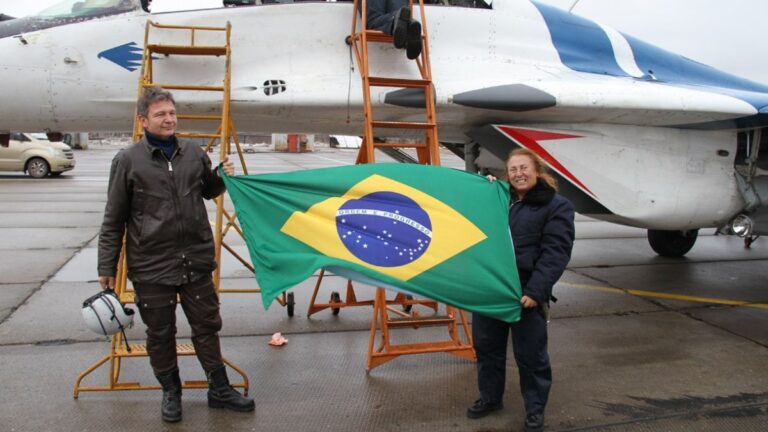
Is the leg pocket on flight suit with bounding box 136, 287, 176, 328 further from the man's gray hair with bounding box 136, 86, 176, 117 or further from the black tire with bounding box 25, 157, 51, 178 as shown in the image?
the black tire with bounding box 25, 157, 51, 178

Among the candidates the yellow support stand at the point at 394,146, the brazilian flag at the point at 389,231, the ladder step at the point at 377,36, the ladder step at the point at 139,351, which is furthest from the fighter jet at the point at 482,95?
the ladder step at the point at 139,351

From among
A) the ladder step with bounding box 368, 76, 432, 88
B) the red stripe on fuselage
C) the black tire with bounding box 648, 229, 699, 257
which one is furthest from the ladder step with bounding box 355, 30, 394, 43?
the black tire with bounding box 648, 229, 699, 257

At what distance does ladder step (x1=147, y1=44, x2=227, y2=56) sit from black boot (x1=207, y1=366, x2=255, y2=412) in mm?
2528

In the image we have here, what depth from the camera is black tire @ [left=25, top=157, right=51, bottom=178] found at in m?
18.7

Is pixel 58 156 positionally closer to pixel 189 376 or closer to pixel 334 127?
pixel 334 127

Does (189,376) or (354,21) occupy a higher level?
(354,21)

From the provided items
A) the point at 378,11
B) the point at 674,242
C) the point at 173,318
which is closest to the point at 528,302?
the point at 173,318

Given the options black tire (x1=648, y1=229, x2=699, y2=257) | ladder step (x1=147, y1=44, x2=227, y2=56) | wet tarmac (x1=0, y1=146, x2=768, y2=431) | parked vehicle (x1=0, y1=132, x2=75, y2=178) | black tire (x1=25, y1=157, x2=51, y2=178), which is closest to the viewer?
wet tarmac (x1=0, y1=146, x2=768, y2=431)

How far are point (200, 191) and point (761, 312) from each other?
583 cm

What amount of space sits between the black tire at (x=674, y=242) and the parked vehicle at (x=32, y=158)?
58.8ft

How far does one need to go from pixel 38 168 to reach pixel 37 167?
0.05 meters

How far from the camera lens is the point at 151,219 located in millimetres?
3316

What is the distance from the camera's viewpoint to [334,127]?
5910 millimetres

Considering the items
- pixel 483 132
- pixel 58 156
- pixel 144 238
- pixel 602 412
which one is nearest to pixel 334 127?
pixel 483 132
